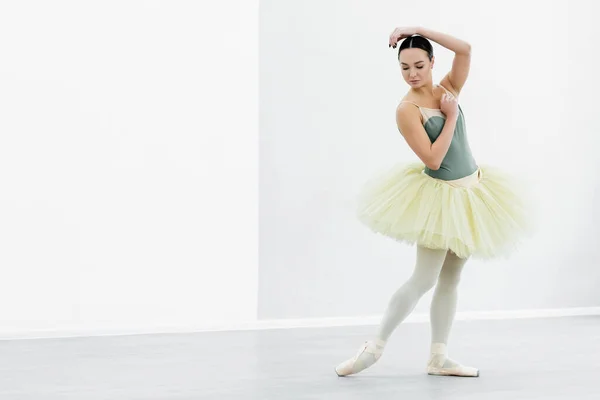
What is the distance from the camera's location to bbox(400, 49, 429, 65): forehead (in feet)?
8.41

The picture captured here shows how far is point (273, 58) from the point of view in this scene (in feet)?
12.1

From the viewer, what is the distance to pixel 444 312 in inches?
107

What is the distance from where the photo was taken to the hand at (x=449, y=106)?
2.58 m

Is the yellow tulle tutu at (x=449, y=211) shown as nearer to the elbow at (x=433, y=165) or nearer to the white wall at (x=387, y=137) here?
the elbow at (x=433, y=165)

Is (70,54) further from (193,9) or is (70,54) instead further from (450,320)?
(450,320)

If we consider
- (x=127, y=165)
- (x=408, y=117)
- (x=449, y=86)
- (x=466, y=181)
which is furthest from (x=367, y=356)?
(x=127, y=165)

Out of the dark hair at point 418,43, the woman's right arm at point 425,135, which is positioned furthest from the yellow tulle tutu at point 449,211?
the dark hair at point 418,43

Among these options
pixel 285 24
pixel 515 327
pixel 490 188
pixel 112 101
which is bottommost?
pixel 515 327

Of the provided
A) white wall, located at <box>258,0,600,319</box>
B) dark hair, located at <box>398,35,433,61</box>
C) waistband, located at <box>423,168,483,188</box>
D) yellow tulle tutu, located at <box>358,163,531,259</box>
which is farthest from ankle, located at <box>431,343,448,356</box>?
white wall, located at <box>258,0,600,319</box>

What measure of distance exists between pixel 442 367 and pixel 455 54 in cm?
94

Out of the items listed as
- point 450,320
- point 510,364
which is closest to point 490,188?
point 450,320

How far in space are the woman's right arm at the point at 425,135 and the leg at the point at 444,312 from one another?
1.14 feet

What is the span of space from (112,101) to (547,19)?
6.68ft

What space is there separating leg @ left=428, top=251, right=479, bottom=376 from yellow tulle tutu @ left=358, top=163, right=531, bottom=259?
11 centimetres
